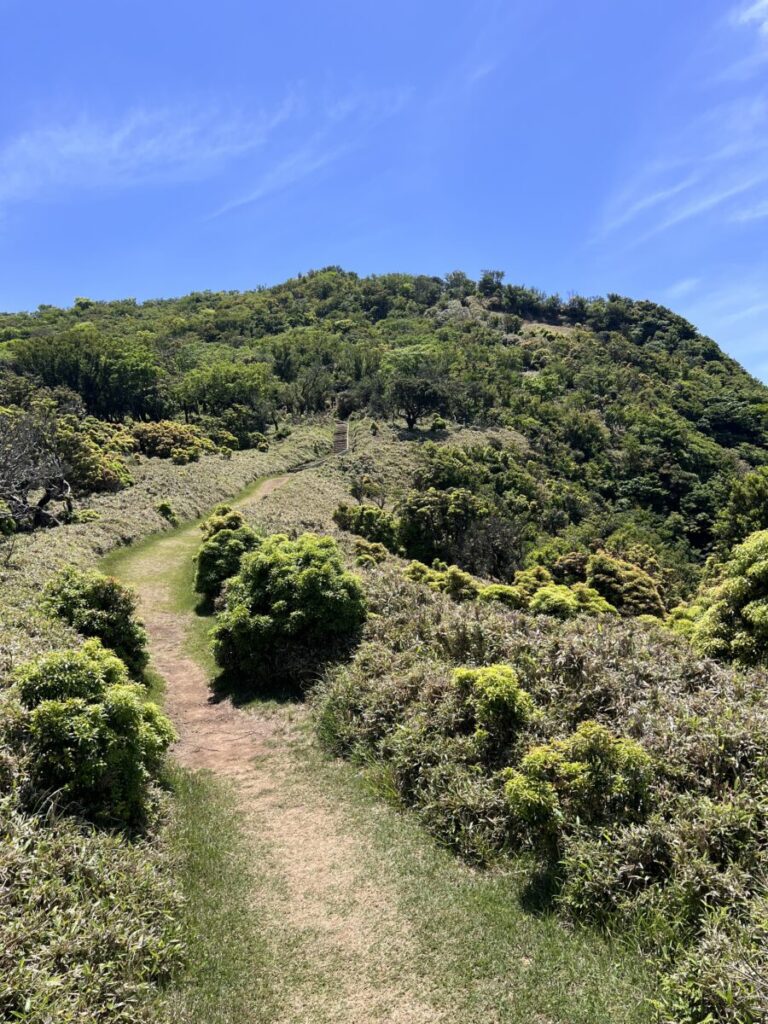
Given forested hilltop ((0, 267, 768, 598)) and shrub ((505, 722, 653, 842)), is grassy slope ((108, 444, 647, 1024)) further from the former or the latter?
forested hilltop ((0, 267, 768, 598))

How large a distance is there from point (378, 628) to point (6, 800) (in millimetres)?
9006

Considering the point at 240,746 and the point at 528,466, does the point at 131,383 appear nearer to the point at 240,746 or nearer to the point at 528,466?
the point at 528,466

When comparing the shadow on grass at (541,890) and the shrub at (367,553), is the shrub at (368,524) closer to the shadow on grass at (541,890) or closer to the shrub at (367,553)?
the shrub at (367,553)


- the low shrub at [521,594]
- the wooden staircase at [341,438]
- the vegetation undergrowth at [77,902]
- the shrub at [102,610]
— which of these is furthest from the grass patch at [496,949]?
the wooden staircase at [341,438]

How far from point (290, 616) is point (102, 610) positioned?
182 inches

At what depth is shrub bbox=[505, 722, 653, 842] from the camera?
25.3ft

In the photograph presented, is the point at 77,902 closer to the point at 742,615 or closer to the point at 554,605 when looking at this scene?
the point at 742,615

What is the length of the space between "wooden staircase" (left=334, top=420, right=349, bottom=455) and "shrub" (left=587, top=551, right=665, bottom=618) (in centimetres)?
3269

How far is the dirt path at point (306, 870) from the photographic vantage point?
20.6 ft

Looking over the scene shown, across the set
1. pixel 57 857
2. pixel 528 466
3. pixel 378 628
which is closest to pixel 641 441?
pixel 528 466

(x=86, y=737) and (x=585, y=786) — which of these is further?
(x=86, y=737)

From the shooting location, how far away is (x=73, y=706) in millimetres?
8289

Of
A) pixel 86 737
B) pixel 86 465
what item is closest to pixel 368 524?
pixel 86 465

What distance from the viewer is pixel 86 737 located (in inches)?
317
